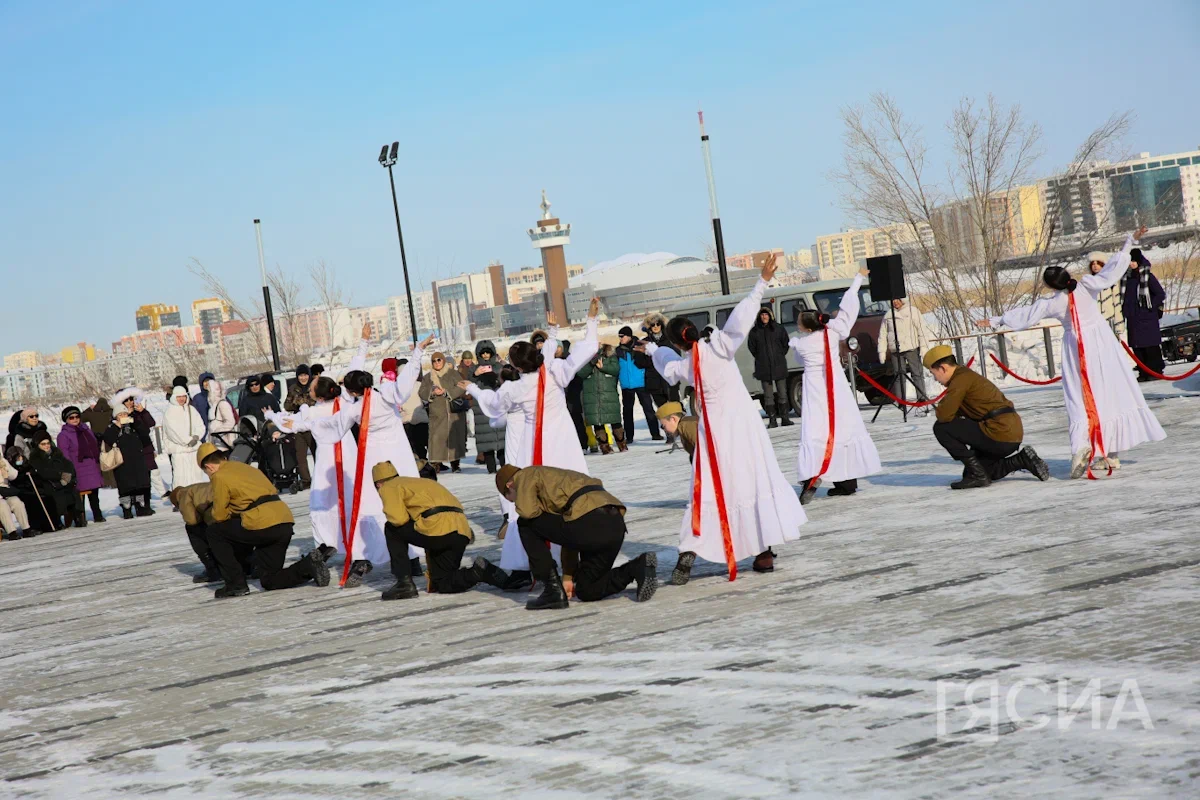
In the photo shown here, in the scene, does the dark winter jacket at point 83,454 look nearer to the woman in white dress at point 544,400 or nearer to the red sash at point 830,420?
the woman in white dress at point 544,400

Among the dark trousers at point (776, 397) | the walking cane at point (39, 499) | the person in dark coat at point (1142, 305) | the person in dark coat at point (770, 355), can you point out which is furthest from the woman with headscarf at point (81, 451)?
the person in dark coat at point (1142, 305)

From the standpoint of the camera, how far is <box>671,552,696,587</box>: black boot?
26.7ft

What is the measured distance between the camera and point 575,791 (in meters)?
4.46

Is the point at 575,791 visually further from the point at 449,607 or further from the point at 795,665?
the point at 449,607

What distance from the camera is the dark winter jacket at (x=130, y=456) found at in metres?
17.7

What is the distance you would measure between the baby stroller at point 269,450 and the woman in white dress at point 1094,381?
10.5 m

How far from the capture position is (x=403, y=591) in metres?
8.88

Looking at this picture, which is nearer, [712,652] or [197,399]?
[712,652]

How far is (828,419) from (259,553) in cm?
504

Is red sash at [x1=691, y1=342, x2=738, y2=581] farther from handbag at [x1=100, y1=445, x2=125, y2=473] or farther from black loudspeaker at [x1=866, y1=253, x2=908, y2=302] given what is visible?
handbag at [x1=100, y1=445, x2=125, y2=473]

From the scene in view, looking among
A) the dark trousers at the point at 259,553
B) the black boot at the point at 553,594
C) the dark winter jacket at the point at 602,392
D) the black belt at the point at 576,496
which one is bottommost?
the black boot at the point at 553,594

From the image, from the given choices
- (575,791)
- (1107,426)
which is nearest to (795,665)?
(575,791)

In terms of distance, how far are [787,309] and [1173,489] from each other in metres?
11.5

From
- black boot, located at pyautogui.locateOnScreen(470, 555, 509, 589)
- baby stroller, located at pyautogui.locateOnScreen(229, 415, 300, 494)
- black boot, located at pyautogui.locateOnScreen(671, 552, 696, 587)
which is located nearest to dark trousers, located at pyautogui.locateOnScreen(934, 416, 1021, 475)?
black boot, located at pyautogui.locateOnScreen(671, 552, 696, 587)
